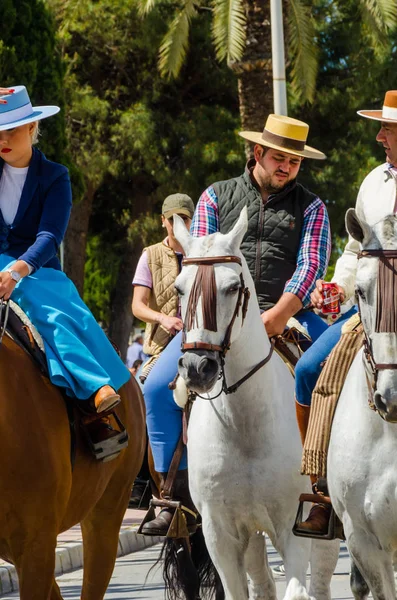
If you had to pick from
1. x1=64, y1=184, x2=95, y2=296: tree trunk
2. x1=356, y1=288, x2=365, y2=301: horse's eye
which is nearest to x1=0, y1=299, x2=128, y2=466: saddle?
x1=356, y1=288, x2=365, y2=301: horse's eye

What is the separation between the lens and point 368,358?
518cm

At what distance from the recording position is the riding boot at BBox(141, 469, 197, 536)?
8.20 meters

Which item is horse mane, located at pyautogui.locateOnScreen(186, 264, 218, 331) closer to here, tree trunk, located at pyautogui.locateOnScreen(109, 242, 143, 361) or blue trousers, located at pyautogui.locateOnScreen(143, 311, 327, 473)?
blue trousers, located at pyautogui.locateOnScreen(143, 311, 327, 473)

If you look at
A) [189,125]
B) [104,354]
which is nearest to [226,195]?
[104,354]

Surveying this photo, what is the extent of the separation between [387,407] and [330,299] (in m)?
1.56

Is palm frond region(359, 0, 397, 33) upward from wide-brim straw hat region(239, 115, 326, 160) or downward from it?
downward

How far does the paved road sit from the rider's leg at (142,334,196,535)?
0.76 meters

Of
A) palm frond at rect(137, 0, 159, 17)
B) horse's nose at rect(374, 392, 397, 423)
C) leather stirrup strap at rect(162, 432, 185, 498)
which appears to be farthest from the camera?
palm frond at rect(137, 0, 159, 17)

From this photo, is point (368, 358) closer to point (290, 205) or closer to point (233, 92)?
point (290, 205)

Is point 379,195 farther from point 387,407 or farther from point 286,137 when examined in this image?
point 286,137

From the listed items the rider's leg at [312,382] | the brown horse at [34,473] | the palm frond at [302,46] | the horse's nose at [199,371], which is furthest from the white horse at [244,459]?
the palm frond at [302,46]

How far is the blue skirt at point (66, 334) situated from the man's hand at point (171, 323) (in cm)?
160

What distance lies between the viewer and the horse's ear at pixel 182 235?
6611mm

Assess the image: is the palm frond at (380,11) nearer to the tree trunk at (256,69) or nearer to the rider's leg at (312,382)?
the tree trunk at (256,69)
